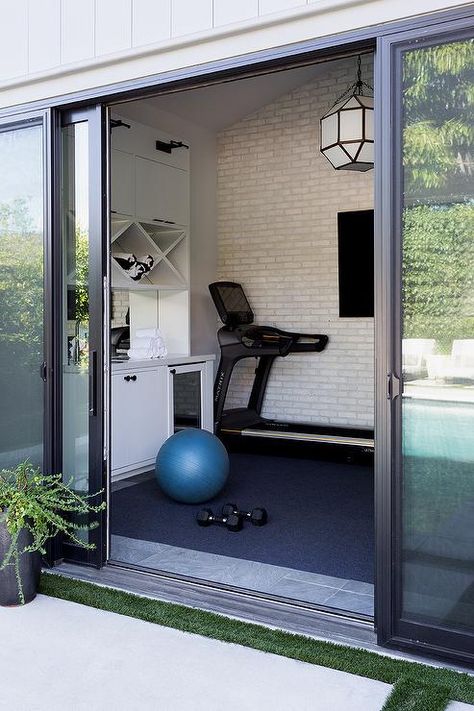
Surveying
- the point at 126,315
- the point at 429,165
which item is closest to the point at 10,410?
the point at 429,165


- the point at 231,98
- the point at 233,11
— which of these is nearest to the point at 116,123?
the point at 231,98

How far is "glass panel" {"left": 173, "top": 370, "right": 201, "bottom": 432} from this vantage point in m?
6.31

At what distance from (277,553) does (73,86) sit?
2.76 m

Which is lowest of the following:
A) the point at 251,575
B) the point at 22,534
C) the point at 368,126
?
the point at 251,575

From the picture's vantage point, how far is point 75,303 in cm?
384

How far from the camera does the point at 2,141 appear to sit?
13.3 ft

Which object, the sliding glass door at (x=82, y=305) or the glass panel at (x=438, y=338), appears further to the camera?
the sliding glass door at (x=82, y=305)

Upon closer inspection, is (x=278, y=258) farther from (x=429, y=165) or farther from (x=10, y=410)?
(x=429, y=165)

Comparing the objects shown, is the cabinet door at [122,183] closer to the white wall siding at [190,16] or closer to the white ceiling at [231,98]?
the white ceiling at [231,98]

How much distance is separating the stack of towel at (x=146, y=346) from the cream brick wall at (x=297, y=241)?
5.48 ft

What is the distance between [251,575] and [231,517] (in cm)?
78

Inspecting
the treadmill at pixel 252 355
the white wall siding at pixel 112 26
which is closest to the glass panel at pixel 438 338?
the white wall siding at pixel 112 26

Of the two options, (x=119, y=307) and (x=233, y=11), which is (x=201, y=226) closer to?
(x=119, y=307)

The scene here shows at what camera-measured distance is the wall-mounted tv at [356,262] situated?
23.4 ft
